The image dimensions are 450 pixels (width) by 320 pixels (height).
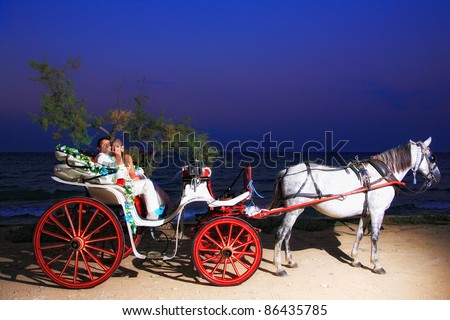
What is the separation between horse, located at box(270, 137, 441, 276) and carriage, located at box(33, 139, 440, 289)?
1 centimetres

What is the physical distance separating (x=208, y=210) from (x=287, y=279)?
4.06 feet

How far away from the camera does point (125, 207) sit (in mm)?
4441

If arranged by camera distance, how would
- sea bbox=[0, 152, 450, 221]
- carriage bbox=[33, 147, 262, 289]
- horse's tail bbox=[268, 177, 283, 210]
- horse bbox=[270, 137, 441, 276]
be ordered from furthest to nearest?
sea bbox=[0, 152, 450, 221], horse's tail bbox=[268, 177, 283, 210], horse bbox=[270, 137, 441, 276], carriage bbox=[33, 147, 262, 289]

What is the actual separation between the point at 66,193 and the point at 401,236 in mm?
14887

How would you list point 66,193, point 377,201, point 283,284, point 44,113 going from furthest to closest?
point 66,193, point 44,113, point 377,201, point 283,284

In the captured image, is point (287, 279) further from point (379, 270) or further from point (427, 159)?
point (427, 159)

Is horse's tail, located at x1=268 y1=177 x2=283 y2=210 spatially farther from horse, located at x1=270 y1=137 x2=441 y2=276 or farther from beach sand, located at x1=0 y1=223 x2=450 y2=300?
beach sand, located at x1=0 y1=223 x2=450 y2=300

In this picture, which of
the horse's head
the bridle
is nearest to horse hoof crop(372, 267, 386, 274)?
the bridle

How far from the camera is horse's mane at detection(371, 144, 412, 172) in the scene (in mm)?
5148

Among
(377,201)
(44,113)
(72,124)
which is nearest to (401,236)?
(377,201)

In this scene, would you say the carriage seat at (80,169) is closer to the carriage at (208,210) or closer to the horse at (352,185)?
the carriage at (208,210)

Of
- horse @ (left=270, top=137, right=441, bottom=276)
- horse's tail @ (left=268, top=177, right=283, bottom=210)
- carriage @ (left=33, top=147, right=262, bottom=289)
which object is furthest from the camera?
horse's tail @ (left=268, top=177, right=283, bottom=210)

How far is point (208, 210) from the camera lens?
15.4 feet
